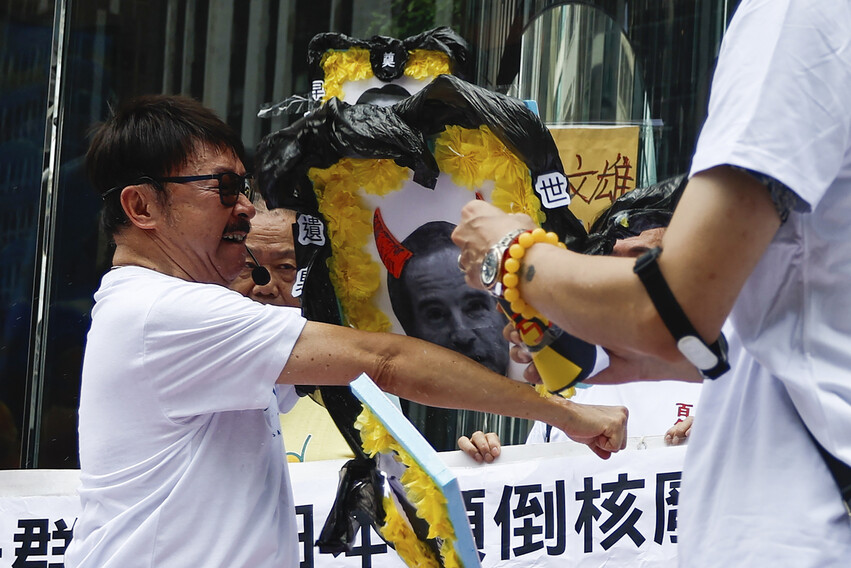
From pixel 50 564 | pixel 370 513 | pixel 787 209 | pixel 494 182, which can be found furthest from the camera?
pixel 50 564

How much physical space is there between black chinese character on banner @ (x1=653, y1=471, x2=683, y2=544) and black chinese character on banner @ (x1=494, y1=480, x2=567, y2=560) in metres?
0.31

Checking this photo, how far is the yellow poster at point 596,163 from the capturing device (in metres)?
4.49

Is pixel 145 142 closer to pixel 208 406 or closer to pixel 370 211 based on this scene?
pixel 370 211

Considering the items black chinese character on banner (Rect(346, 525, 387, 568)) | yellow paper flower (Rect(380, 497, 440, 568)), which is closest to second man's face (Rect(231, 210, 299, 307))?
black chinese character on banner (Rect(346, 525, 387, 568))

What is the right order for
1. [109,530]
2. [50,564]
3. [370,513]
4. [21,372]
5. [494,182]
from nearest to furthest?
[109,530] < [494,182] < [370,513] < [50,564] < [21,372]

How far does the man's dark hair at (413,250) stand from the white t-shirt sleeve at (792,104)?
1278 millimetres

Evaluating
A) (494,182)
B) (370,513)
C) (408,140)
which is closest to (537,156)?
(494,182)

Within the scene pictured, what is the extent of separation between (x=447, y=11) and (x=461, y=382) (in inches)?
145

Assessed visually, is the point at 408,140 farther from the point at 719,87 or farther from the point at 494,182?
the point at 719,87

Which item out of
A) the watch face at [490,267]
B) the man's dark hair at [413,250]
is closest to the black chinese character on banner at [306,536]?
the man's dark hair at [413,250]

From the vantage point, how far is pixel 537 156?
2.34 meters

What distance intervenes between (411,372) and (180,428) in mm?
516

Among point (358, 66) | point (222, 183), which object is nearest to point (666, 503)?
point (358, 66)

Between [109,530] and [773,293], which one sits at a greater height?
[773,293]
